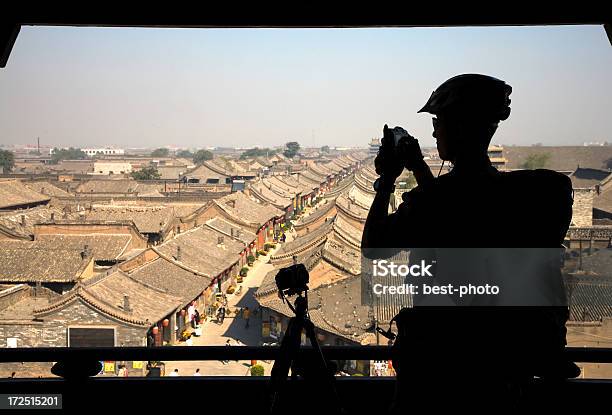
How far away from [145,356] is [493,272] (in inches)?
39.1

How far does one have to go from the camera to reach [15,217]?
796 inches

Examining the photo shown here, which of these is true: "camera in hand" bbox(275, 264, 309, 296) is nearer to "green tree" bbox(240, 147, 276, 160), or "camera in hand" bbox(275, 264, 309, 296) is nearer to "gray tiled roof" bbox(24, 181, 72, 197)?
"gray tiled roof" bbox(24, 181, 72, 197)

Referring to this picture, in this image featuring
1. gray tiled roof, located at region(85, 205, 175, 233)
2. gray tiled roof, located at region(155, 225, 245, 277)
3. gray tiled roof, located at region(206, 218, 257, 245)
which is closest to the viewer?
gray tiled roof, located at region(155, 225, 245, 277)

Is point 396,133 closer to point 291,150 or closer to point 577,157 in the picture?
point 577,157

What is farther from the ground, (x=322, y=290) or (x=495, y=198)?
(x=495, y=198)

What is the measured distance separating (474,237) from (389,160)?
0.22 meters

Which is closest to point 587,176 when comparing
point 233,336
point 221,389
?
point 233,336

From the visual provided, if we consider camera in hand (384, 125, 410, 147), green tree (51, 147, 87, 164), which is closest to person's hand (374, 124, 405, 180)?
camera in hand (384, 125, 410, 147)

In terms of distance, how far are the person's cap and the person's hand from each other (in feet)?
0.38

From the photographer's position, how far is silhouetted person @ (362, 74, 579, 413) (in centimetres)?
102

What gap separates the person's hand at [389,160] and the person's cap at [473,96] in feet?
0.38
